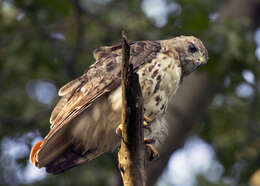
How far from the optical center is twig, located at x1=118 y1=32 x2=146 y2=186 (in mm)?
2881

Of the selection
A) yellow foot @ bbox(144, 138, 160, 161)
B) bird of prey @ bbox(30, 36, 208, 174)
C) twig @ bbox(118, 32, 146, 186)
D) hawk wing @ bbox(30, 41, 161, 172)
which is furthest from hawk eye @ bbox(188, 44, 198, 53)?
twig @ bbox(118, 32, 146, 186)

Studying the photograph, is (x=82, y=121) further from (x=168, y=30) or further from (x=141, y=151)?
(x=168, y=30)

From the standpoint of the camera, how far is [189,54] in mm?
4383

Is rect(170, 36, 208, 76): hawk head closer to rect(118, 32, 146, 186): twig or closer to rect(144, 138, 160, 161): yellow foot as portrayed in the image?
rect(144, 138, 160, 161): yellow foot

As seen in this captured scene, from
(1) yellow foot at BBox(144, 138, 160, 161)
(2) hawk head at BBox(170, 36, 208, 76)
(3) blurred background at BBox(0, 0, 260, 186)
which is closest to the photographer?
(1) yellow foot at BBox(144, 138, 160, 161)

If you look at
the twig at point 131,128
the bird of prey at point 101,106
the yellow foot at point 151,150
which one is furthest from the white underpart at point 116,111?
the twig at point 131,128

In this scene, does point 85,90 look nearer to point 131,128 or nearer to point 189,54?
point 131,128

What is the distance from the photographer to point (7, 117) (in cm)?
640

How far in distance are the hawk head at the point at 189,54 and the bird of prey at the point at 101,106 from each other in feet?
0.66

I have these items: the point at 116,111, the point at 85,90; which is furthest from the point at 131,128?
the point at 85,90

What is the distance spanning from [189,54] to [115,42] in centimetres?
234

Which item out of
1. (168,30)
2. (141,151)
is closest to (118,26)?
(168,30)

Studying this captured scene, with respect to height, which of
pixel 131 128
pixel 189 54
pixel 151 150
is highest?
pixel 189 54

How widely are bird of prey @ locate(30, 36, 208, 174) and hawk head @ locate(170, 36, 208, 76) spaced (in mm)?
202
